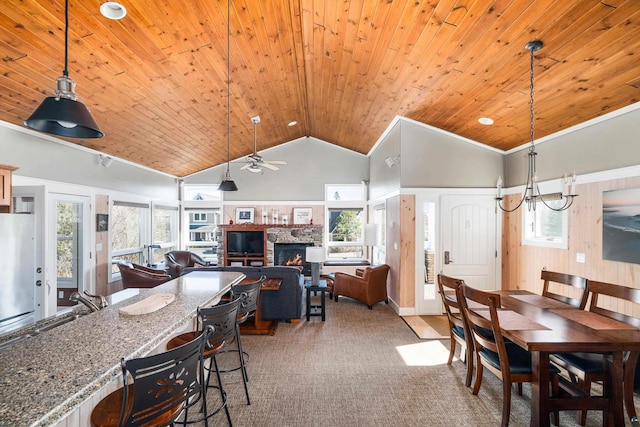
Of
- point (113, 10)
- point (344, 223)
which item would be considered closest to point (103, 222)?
point (113, 10)

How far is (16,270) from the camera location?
3031mm

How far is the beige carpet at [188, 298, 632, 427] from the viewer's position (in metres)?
2.56

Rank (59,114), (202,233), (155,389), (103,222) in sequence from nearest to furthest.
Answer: (155,389)
(59,114)
(103,222)
(202,233)

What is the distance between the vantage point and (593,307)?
9.46ft

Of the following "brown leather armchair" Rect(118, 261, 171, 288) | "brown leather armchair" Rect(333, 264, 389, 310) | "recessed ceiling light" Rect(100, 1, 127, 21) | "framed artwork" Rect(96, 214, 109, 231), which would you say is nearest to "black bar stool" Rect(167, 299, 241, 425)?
"recessed ceiling light" Rect(100, 1, 127, 21)

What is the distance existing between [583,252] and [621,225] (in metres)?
0.59

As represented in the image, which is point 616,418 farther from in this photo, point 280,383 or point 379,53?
point 379,53

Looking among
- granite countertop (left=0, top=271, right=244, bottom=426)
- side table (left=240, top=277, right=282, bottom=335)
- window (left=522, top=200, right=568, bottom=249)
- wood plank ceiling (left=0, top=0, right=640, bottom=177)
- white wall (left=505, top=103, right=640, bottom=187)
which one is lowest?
side table (left=240, top=277, right=282, bottom=335)

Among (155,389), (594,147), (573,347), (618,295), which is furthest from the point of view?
(594,147)

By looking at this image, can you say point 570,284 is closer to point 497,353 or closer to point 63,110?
point 497,353

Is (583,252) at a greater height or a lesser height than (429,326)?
greater

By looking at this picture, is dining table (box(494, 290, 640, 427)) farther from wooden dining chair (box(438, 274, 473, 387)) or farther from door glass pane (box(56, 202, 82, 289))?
door glass pane (box(56, 202, 82, 289))

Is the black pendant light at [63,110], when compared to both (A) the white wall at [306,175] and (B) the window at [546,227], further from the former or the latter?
(A) the white wall at [306,175]

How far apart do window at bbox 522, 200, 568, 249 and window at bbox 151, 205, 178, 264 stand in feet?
23.1
